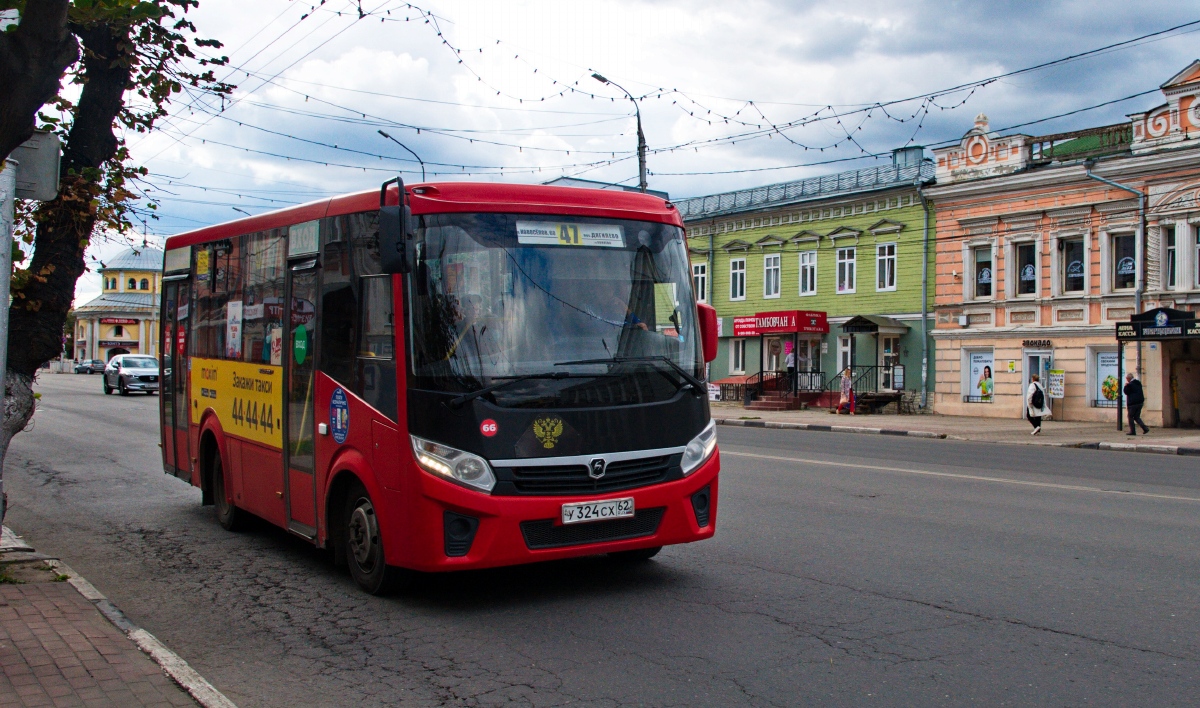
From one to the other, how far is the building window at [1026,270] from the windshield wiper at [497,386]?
88.0ft

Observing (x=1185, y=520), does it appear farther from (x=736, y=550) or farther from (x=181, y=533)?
(x=181, y=533)

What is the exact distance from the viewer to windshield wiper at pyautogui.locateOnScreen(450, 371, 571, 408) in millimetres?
5973

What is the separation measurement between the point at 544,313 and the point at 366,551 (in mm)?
1953

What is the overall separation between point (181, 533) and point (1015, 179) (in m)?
26.7

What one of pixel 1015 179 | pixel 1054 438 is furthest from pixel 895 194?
pixel 1054 438

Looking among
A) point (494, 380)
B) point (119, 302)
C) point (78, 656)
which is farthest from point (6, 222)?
point (119, 302)

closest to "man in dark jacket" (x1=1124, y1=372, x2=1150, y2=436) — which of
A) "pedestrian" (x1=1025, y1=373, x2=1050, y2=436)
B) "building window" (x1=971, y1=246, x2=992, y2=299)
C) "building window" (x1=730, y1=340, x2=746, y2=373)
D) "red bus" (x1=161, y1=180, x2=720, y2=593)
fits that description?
"pedestrian" (x1=1025, y1=373, x2=1050, y2=436)

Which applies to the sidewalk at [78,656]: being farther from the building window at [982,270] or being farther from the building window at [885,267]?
the building window at [885,267]

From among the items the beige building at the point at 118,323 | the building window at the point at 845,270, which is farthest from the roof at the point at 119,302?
the building window at the point at 845,270

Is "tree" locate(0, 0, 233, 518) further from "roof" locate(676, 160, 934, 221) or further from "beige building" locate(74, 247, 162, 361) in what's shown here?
"beige building" locate(74, 247, 162, 361)

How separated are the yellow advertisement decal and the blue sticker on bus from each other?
104 cm

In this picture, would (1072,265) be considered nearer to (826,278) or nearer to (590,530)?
(826,278)

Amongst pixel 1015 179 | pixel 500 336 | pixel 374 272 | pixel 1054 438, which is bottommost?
pixel 1054 438

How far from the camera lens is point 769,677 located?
4.84m
